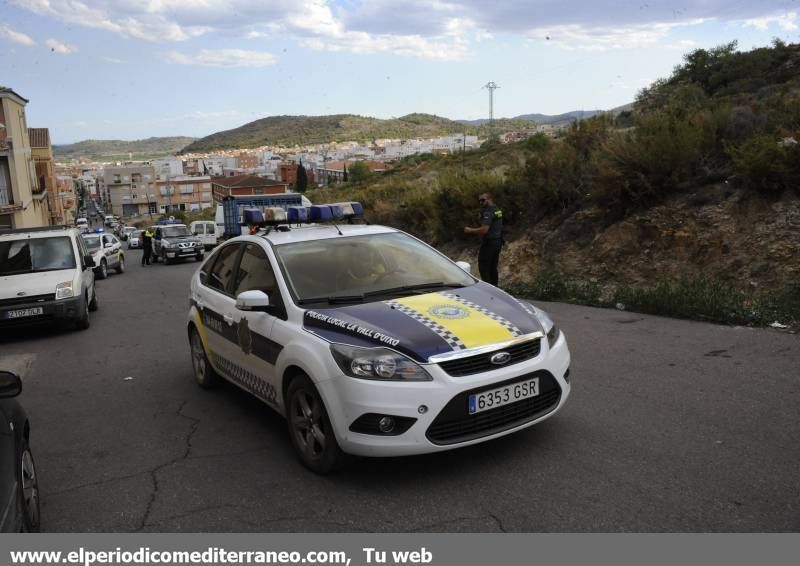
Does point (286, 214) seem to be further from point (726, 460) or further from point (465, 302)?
point (726, 460)

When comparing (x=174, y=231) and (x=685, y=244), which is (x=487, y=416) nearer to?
(x=685, y=244)

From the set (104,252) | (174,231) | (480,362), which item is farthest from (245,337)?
(174,231)

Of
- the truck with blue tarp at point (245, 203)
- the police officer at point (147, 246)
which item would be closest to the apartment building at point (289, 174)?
the police officer at point (147, 246)

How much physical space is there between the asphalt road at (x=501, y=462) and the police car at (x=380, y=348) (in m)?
0.32

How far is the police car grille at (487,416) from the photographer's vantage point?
167 inches

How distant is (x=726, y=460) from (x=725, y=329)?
159 inches

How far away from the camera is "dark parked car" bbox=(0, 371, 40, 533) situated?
3.12m

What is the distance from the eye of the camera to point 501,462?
4.62 meters

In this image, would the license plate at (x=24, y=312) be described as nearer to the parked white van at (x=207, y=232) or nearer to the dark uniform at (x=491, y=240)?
the dark uniform at (x=491, y=240)

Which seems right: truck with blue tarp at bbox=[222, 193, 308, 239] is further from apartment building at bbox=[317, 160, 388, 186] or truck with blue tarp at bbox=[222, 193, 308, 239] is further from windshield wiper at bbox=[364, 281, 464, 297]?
apartment building at bbox=[317, 160, 388, 186]

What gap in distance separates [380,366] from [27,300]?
9.12m

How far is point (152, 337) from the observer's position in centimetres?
1074

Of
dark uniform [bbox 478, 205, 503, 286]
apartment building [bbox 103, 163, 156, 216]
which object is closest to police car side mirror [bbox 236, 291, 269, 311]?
dark uniform [bbox 478, 205, 503, 286]

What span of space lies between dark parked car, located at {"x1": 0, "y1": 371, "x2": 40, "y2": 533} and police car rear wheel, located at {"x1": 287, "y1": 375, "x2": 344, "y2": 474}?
1632 millimetres
